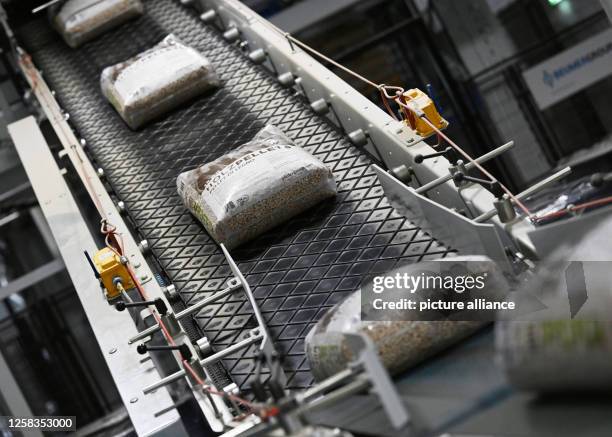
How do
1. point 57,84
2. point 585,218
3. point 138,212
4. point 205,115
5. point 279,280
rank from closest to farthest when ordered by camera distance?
1. point 585,218
2. point 279,280
3. point 138,212
4. point 205,115
5. point 57,84

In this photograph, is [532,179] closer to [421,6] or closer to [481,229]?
[421,6]

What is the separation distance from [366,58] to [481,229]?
20.2 ft

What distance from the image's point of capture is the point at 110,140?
4.54m

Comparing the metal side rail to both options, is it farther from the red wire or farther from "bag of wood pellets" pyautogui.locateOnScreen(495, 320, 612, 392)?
"bag of wood pellets" pyautogui.locateOnScreen(495, 320, 612, 392)

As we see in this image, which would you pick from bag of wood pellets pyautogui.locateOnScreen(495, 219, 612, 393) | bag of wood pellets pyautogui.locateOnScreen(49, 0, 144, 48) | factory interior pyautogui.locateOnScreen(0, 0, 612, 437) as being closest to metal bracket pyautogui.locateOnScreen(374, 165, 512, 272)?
factory interior pyautogui.locateOnScreen(0, 0, 612, 437)

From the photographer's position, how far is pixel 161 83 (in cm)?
441

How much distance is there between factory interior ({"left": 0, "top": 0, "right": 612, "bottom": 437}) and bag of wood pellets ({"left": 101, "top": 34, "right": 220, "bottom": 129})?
0.04ft

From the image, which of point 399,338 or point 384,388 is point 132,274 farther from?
point 384,388

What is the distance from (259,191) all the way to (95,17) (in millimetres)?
2656

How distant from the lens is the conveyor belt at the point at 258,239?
10.0 feet

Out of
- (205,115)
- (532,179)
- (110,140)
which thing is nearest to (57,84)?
(110,140)

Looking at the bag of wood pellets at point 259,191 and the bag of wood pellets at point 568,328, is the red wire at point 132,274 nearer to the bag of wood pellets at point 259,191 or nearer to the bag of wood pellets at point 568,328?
the bag of wood pellets at point 259,191

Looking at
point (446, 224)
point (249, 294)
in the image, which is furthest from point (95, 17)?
point (446, 224)

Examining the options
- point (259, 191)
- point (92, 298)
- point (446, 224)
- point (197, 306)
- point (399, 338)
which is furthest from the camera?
point (92, 298)
